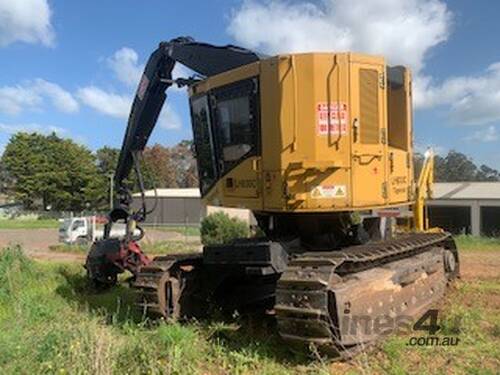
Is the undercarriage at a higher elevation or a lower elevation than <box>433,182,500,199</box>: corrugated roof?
lower

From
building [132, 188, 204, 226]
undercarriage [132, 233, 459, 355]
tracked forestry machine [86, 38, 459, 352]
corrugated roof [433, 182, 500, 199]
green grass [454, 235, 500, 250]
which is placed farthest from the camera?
building [132, 188, 204, 226]

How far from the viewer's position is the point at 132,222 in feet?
34.8

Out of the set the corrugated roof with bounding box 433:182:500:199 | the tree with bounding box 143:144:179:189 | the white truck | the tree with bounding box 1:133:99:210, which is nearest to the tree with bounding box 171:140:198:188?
the tree with bounding box 143:144:179:189

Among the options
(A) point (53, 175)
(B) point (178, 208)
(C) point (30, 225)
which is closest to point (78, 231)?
(C) point (30, 225)

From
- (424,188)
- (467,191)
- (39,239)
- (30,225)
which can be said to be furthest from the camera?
(30,225)

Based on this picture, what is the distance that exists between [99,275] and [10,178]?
7722 centimetres

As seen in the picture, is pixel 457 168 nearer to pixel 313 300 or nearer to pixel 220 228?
pixel 220 228

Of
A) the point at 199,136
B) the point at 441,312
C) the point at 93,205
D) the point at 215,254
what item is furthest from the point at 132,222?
the point at 93,205

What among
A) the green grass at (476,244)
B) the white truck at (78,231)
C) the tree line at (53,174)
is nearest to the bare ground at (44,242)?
the white truck at (78,231)

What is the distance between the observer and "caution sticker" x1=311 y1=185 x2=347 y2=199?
23.4 feet

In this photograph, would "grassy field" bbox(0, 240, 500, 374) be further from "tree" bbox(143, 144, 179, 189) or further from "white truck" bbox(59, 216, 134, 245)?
"tree" bbox(143, 144, 179, 189)

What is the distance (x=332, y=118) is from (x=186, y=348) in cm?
313

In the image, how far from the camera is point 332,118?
23.7ft

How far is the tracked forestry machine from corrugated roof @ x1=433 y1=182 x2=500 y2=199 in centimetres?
3332
